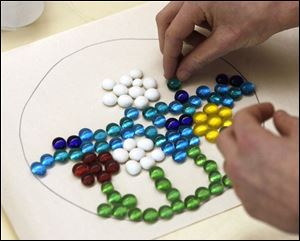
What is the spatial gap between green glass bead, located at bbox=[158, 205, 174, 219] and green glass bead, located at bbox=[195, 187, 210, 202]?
4 cm

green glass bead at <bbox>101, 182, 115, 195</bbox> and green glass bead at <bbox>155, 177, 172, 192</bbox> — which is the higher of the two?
green glass bead at <bbox>101, 182, 115, 195</bbox>

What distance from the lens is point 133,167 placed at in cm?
70

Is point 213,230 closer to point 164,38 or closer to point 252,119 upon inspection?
point 252,119

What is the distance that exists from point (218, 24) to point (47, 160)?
311 millimetres

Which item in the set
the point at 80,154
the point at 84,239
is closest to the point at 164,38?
the point at 80,154

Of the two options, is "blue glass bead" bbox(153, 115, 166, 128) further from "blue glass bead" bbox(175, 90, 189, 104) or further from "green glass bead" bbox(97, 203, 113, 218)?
"green glass bead" bbox(97, 203, 113, 218)

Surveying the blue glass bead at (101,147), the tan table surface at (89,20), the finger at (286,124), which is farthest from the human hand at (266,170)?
the blue glass bead at (101,147)

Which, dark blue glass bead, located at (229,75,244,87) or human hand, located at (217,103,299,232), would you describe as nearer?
human hand, located at (217,103,299,232)

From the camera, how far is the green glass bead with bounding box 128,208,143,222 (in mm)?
662

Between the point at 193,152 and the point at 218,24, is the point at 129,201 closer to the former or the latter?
the point at 193,152

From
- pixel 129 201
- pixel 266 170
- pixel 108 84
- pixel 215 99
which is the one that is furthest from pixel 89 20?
pixel 266 170

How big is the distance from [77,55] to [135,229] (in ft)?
1.05

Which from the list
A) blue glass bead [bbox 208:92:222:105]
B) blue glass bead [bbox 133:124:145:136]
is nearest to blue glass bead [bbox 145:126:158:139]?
blue glass bead [bbox 133:124:145:136]

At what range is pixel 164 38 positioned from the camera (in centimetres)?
79
